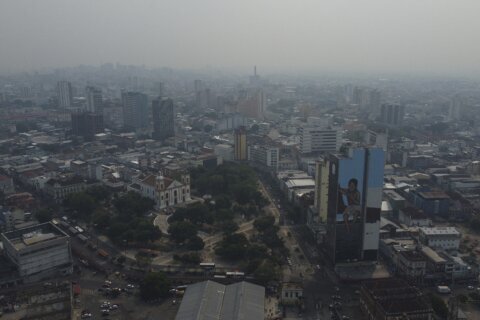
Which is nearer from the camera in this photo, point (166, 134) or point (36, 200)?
point (36, 200)

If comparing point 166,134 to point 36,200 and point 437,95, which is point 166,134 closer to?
point 36,200

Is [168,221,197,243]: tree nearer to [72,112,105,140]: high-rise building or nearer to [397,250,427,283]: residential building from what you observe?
[397,250,427,283]: residential building

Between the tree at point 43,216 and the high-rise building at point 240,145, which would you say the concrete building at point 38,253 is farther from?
the high-rise building at point 240,145

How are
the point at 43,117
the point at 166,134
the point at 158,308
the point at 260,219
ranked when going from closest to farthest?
1. the point at 158,308
2. the point at 260,219
3. the point at 166,134
4. the point at 43,117

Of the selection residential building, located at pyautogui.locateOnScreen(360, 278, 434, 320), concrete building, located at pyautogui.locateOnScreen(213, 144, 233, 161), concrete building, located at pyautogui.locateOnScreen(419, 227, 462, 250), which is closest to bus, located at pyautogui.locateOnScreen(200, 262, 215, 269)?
residential building, located at pyautogui.locateOnScreen(360, 278, 434, 320)

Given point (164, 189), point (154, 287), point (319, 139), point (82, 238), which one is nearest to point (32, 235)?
point (82, 238)

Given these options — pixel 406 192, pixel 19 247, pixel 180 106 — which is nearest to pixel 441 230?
pixel 406 192

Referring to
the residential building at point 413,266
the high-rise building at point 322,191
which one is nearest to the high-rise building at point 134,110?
the high-rise building at point 322,191
